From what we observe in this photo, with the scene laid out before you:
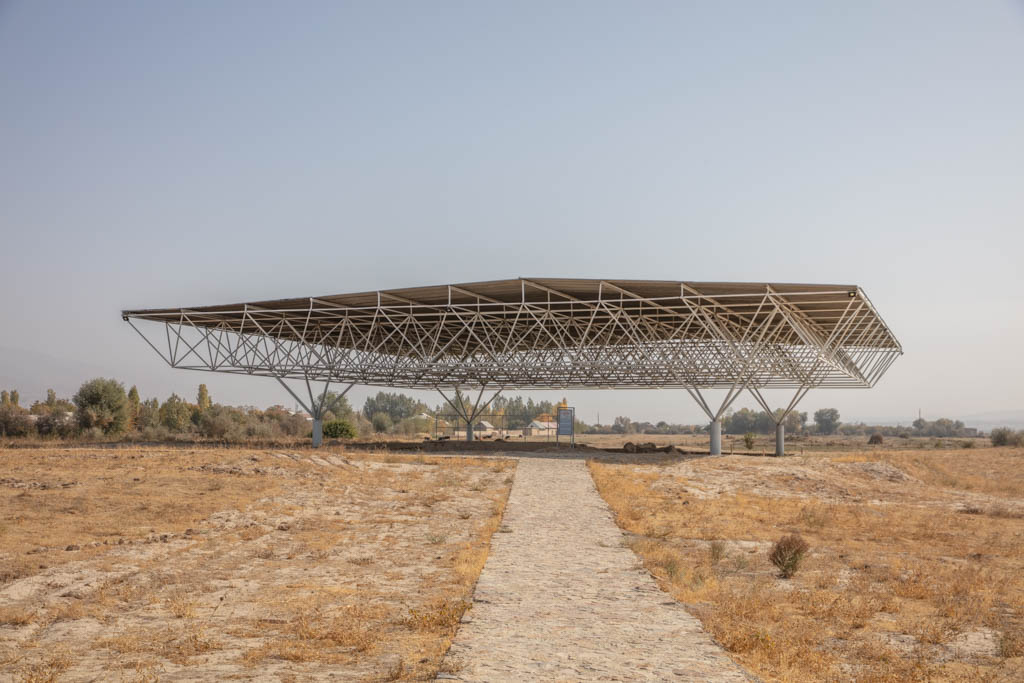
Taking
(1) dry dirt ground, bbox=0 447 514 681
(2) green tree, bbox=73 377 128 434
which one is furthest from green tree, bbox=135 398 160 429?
(1) dry dirt ground, bbox=0 447 514 681

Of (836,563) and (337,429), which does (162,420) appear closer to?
(337,429)

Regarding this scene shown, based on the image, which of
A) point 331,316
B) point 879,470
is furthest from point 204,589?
point 879,470

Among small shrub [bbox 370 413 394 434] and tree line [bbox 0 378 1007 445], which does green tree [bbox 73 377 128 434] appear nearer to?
tree line [bbox 0 378 1007 445]

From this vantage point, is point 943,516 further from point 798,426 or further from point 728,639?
point 798,426

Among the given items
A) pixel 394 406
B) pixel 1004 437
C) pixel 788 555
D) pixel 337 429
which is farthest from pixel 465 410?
pixel 394 406

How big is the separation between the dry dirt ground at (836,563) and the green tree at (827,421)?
163621 mm

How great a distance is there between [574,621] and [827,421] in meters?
197

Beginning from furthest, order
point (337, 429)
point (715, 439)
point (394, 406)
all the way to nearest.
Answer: point (394, 406) → point (337, 429) → point (715, 439)

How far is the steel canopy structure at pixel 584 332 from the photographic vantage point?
123 ft

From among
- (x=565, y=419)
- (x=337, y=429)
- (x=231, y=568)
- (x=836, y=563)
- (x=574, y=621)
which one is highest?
(x=565, y=419)

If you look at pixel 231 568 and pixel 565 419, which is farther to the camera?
pixel 565 419

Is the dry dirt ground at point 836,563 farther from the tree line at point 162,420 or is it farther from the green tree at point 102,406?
the green tree at point 102,406

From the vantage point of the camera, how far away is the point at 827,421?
187 m

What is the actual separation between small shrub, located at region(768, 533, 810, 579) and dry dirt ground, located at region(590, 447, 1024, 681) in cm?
26
